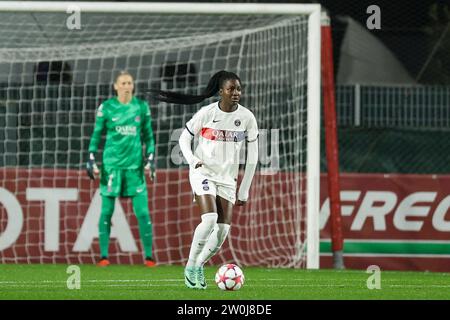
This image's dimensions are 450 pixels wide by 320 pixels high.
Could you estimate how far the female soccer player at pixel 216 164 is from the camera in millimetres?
9445

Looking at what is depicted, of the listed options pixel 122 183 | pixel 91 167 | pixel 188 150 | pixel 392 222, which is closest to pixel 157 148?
pixel 122 183

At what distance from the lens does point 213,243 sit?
9516mm

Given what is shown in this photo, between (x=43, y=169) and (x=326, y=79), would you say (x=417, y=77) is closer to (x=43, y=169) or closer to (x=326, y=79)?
(x=326, y=79)

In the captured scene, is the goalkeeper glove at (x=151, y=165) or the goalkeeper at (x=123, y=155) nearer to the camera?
the goalkeeper glove at (x=151, y=165)

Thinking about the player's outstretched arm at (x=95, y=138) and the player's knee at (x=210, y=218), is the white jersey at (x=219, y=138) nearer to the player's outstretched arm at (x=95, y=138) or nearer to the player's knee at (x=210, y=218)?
the player's knee at (x=210, y=218)

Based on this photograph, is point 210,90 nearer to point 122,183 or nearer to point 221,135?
point 221,135

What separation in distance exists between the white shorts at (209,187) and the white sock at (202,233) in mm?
190

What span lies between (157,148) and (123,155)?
1.06 meters

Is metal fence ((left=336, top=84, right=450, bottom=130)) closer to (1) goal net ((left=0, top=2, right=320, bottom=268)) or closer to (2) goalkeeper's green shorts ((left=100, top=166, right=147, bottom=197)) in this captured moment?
(1) goal net ((left=0, top=2, right=320, bottom=268))

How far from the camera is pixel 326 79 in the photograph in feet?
43.0

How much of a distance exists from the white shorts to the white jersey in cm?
4

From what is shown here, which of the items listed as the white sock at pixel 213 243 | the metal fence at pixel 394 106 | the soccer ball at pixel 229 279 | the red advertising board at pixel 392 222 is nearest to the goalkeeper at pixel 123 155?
the red advertising board at pixel 392 222
